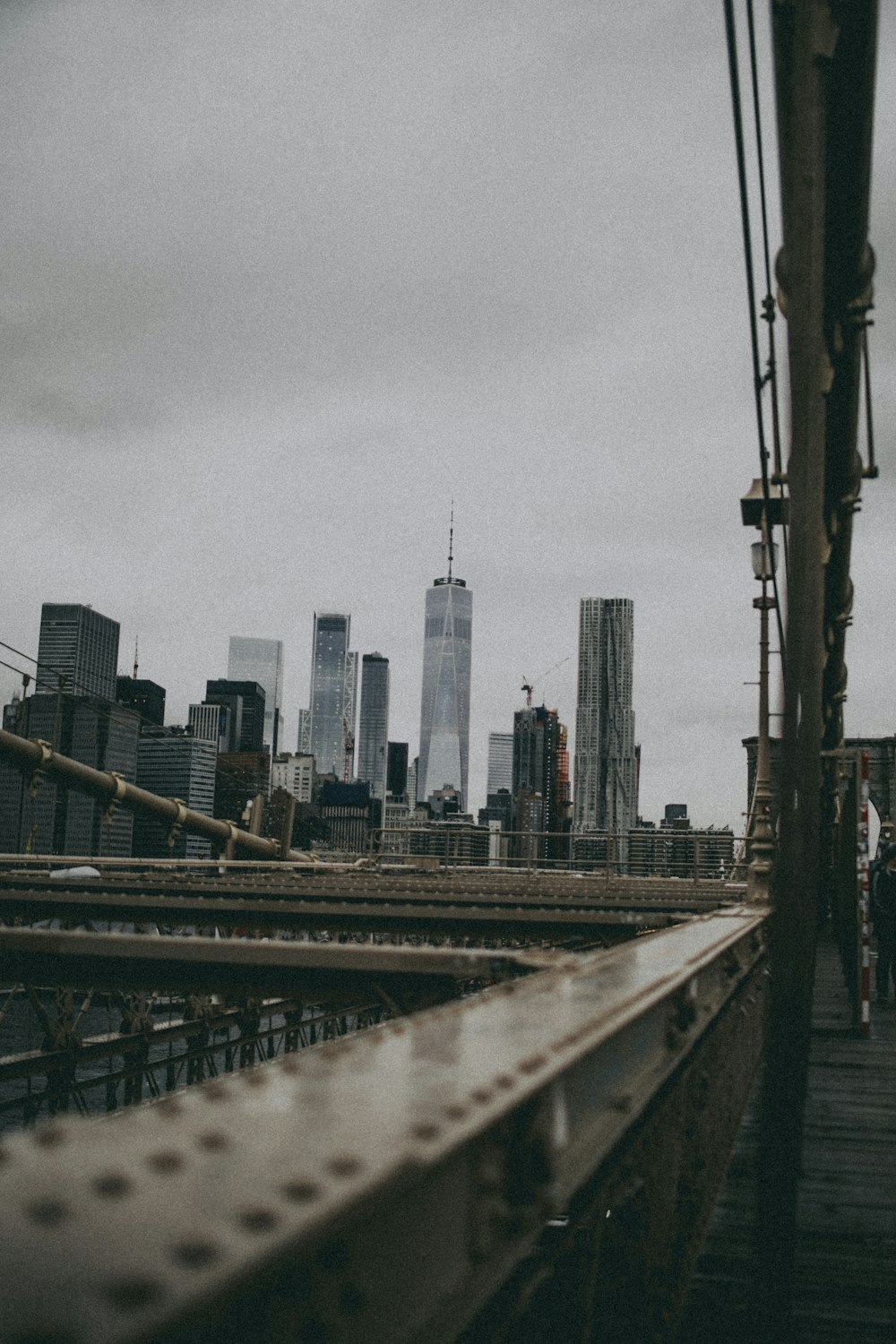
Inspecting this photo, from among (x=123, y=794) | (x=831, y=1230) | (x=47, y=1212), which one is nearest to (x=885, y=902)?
(x=831, y=1230)

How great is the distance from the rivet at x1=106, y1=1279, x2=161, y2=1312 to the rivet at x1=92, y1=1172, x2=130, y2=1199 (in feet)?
0.32

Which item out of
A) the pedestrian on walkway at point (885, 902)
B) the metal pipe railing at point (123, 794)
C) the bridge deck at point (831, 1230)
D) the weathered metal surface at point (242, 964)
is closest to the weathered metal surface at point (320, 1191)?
the weathered metal surface at point (242, 964)

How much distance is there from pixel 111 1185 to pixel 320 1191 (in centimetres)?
17

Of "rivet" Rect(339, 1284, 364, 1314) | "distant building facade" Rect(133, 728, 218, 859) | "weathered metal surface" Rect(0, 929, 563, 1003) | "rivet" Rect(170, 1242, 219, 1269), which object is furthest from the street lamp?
"distant building facade" Rect(133, 728, 218, 859)

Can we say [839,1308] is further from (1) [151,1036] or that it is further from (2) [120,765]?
(2) [120,765]

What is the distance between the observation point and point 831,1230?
6.06 meters

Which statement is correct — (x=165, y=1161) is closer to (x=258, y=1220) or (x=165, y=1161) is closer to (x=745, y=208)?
(x=258, y=1220)

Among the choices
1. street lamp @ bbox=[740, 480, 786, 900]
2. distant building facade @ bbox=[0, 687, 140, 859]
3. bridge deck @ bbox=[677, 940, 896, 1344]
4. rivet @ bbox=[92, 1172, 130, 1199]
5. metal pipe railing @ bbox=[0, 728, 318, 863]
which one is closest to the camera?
rivet @ bbox=[92, 1172, 130, 1199]

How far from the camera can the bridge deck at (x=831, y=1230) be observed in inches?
188

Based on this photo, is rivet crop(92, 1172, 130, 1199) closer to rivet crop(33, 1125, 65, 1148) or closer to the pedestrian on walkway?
rivet crop(33, 1125, 65, 1148)

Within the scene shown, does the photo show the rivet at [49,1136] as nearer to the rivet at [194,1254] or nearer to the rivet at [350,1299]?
the rivet at [194,1254]

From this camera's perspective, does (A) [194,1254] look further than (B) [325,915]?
No

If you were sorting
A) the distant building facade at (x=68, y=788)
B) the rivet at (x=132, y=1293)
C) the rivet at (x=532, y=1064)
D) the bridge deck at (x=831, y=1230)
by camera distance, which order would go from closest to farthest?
the rivet at (x=132, y=1293) < the rivet at (x=532, y=1064) < the bridge deck at (x=831, y=1230) < the distant building facade at (x=68, y=788)

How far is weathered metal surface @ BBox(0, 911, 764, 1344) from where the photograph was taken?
32.3 inches
